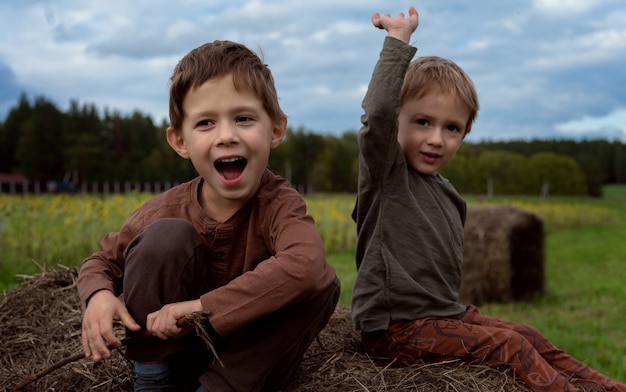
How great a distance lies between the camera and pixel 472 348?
217 cm

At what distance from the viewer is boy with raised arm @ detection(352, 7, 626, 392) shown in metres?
2.16

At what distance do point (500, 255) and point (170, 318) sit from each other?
517 cm

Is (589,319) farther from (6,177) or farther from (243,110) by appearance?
(6,177)

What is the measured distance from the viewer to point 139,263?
173 cm

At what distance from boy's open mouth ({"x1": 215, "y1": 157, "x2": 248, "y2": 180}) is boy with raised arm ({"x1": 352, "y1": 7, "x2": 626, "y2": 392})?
48 centimetres

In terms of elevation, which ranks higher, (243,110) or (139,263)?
(243,110)

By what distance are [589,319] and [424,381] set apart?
4552 mm

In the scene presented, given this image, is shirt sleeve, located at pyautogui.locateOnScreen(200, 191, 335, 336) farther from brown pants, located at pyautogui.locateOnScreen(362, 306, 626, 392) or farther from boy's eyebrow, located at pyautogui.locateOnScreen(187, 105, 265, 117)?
brown pants, located at pyautogui.locateOnScreen(362, 306, 626, 392)

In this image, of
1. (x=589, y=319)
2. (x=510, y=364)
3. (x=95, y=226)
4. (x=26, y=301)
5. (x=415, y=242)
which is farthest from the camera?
(x=95, y=226)

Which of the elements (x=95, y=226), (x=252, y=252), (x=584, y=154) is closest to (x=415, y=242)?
(x=252, y=252)

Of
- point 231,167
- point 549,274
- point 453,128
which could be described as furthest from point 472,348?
point 549,274

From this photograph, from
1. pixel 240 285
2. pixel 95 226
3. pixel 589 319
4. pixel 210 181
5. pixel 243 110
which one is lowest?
pixel 589 319

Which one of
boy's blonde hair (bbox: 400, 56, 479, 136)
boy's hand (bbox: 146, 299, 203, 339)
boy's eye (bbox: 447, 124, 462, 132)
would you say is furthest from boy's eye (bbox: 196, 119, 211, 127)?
boy's eye (bbox: 447, 124, 462, 132)

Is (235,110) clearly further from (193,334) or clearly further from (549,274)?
(549,274)
